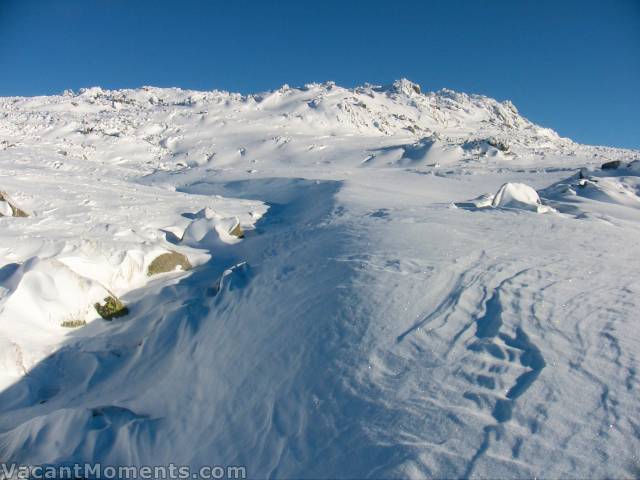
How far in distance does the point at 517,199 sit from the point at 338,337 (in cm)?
538

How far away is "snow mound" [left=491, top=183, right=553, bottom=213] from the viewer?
7.54 m

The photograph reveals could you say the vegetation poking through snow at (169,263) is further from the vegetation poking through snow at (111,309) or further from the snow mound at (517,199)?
the snow mound at (517,199)

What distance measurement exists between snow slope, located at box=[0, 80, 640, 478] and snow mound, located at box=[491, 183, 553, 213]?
0.05 meters

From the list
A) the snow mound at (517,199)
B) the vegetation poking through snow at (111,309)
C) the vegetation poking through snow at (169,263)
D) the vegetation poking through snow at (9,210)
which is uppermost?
the snow mound at (517,199)

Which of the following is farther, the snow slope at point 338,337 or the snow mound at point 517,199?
the snow mound at point 517,199

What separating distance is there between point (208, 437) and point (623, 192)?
930 centimetres

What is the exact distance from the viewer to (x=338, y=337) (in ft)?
12.5

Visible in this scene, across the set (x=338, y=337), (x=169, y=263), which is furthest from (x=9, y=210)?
(x=338, y=337)

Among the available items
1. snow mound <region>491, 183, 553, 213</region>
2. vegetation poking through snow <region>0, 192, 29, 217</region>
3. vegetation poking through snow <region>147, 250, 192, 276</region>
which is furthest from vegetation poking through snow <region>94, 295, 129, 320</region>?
snow mound <region>491, 183, 553, 213</region>

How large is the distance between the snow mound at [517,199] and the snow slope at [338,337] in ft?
0.17

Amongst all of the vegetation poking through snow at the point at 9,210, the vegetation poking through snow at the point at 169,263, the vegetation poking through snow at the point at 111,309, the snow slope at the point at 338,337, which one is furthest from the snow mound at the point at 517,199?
the vegetation poking through snow at the point at 9,210

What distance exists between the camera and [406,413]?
292cm

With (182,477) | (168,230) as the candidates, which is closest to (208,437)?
(182,477)

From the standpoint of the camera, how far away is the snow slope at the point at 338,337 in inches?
110
